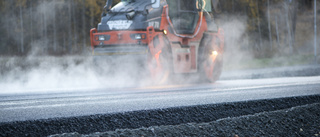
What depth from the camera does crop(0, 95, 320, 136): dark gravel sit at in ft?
13.0

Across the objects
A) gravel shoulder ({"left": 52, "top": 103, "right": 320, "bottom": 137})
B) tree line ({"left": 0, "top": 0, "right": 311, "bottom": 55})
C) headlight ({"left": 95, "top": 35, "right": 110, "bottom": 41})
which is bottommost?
gravel shoulder ({"left": 52, "top": 103, "right": 320, "bottom": 137})

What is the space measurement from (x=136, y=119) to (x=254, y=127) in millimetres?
1222

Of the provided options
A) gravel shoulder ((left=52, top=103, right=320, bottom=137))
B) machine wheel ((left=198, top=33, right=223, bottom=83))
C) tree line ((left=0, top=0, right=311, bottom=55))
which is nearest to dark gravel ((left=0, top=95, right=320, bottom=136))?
gravel shoulder ((left=52, top=103, right=320, bottom=137))

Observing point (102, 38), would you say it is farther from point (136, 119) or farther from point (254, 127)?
point (254, 127)

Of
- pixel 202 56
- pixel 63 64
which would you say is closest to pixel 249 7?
pixel 63 64

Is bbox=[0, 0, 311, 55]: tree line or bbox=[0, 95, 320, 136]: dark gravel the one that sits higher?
bbox=[0, 0, 311, 55]: tree line

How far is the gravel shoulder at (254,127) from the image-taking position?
12.6 feet

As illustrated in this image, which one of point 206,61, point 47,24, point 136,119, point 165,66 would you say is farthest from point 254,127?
point 47,24

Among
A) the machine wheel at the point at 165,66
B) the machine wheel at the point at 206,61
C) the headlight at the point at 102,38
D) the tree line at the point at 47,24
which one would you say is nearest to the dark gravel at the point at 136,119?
the machine wheel at the point at 165,66

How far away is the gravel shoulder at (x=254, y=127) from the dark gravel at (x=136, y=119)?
83 millimetres

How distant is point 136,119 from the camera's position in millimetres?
4480

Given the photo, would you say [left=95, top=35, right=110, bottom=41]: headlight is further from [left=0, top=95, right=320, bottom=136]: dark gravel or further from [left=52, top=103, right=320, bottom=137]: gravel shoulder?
[left=52, top=103, right=320, bottom=137]: gravel shoulder

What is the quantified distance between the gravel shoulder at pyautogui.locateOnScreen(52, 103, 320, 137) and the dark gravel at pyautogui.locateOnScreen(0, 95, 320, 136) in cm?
8

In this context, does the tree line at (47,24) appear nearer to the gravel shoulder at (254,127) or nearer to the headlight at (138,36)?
the headlight at (138,36)
